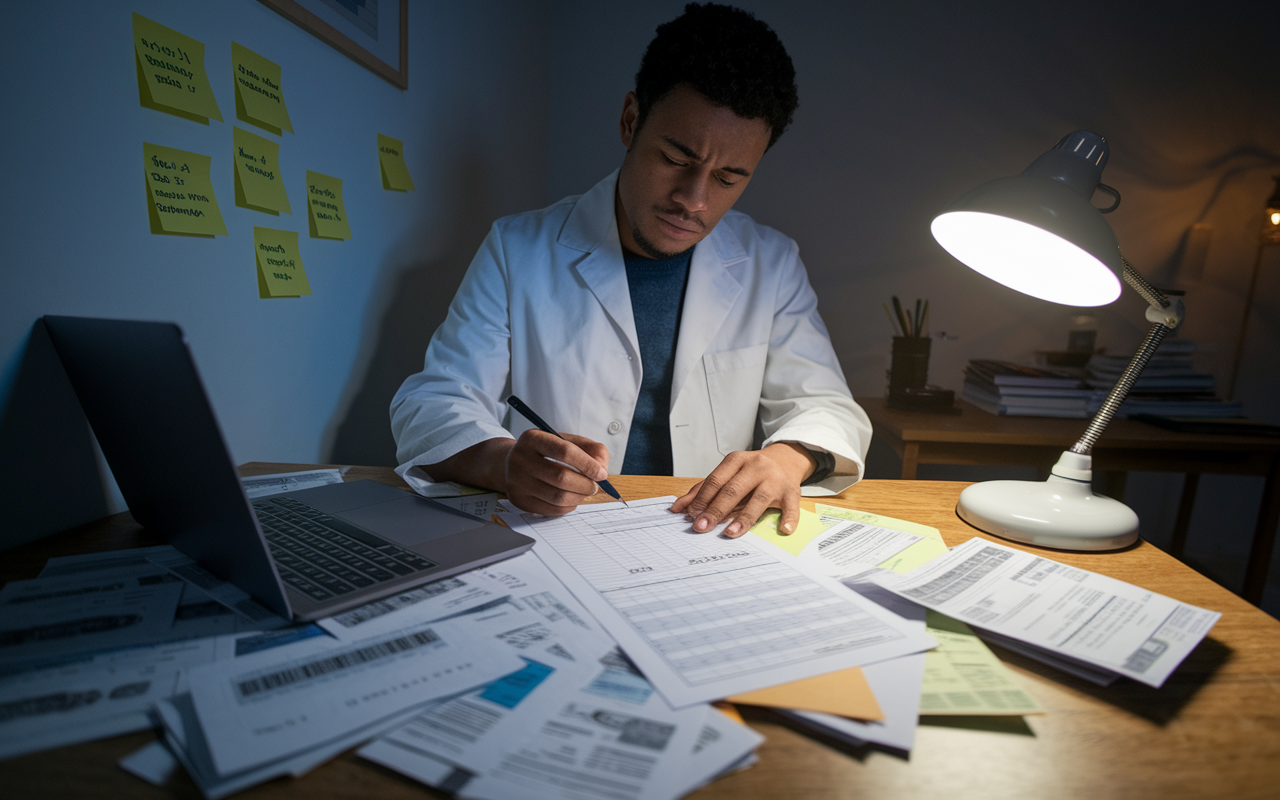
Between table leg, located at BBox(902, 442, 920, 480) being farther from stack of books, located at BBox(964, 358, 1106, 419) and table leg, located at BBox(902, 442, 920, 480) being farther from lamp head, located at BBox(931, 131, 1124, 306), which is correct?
lamp head, located at BBox(931, 131, 1124, 306)

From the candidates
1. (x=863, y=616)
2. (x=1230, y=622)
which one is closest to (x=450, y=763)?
(x=863, y=616)

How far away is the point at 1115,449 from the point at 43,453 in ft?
6.36

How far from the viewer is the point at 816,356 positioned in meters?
1.30

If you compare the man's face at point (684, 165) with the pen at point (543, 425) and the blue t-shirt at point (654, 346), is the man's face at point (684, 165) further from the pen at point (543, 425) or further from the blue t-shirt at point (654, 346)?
the pen at point (543, 425)

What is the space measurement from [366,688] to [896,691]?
33 centimetres

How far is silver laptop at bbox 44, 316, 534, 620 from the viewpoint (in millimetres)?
439

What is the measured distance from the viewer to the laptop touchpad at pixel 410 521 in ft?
2.08

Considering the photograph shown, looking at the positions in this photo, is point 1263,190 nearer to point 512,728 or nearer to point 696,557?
point 696,557

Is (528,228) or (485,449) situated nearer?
(485,449)

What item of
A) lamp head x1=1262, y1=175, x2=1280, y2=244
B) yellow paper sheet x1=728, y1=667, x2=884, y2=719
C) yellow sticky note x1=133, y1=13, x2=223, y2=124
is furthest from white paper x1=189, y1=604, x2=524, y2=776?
lamp head x1=1262, y1=175, x2=1280, y2=244

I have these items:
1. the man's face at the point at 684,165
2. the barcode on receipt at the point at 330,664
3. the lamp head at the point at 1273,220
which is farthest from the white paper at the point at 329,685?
the lamp head at the point at 1273,220

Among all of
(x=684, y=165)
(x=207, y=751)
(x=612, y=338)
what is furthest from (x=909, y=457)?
(x=207, y=751)

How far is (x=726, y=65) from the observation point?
3.38ft

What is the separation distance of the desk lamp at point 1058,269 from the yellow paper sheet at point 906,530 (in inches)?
3.0
